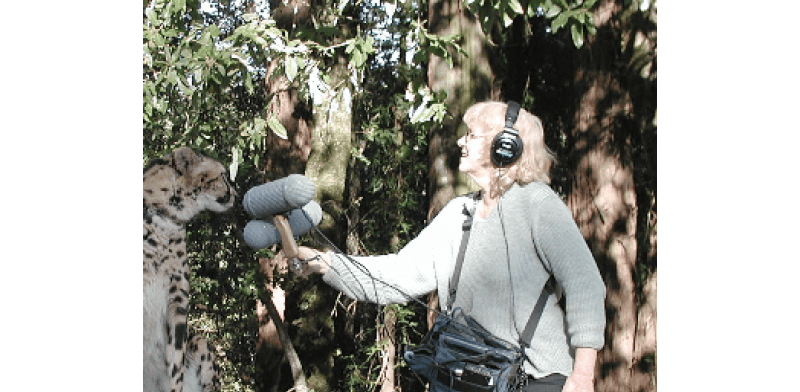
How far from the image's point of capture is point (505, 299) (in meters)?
2.81

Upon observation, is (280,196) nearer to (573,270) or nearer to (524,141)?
(524,141)

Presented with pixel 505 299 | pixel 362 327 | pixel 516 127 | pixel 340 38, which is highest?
pixel 340 38

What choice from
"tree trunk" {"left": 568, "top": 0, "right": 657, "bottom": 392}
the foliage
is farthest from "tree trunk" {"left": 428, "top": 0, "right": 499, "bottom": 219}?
"tree trunk" {"left": 568, "top": 0, "right": 657, "bottom": 392}

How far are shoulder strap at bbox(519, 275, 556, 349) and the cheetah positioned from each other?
4.59 ft

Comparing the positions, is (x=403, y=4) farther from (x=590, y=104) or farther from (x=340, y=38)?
(x=590, y=104)

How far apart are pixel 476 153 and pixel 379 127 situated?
387cm

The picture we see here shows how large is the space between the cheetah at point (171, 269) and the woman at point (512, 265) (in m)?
0.55

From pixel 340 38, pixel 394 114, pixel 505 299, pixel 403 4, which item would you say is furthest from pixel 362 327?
pixel 505 299

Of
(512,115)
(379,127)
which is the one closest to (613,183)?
(379,127)

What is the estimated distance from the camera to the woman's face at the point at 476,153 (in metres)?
2.94

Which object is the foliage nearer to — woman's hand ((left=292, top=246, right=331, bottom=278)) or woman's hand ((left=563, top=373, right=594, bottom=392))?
woman's hand ((left=292, top=246, right=331, bottom=278))

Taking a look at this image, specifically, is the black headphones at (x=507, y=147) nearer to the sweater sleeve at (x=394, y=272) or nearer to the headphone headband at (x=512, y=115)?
the headphone headband at (x=512, y=115)

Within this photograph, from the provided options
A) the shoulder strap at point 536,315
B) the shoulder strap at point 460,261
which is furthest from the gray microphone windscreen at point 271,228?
the shoulder strap at point 536,315
